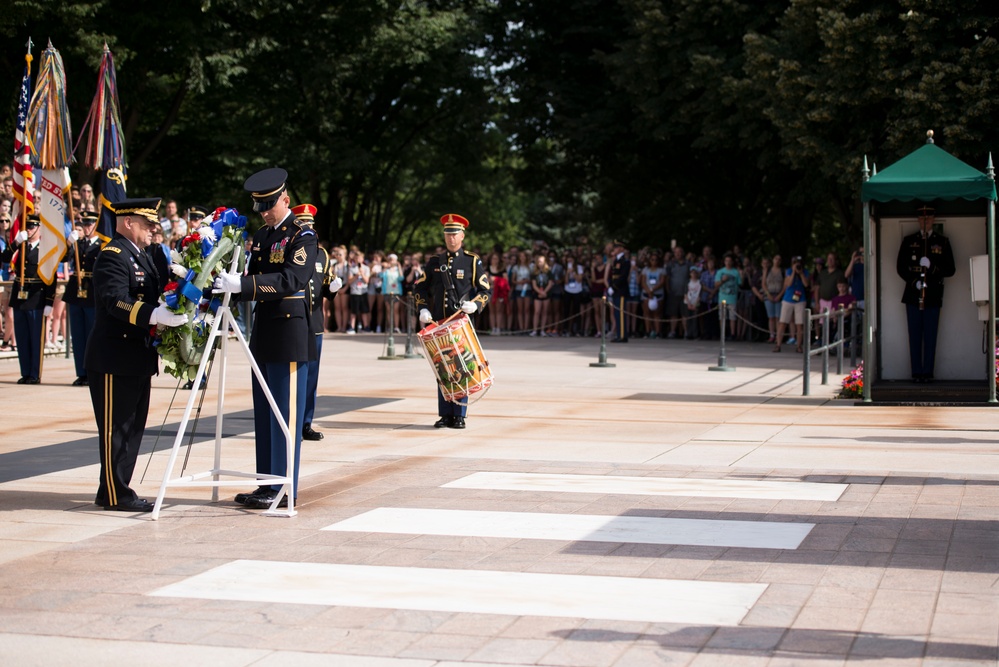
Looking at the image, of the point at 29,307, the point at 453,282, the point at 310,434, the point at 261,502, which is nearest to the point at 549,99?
the point at 29,307

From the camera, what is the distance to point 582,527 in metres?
7.82

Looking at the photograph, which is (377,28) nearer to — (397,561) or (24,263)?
(24,263)

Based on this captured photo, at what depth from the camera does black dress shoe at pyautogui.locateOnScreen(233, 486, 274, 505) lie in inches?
337

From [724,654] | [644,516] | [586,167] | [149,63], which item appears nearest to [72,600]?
[724,654]

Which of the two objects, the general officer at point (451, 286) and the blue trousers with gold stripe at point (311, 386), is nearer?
the blue trousers with gold stripe at point (311, 386)

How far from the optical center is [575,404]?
49.6 ft

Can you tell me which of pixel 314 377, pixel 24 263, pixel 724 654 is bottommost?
pixel 724 654

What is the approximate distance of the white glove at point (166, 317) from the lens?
803 cm

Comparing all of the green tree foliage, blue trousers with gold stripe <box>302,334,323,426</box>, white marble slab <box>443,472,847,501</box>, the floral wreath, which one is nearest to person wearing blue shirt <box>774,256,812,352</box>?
the green tree foliage

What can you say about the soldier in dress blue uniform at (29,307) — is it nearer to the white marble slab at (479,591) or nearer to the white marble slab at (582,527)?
the white marble slab at (582,527)

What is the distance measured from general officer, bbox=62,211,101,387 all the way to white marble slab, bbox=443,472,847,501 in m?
7.65

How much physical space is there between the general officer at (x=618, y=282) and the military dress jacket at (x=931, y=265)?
Result: 444 inches

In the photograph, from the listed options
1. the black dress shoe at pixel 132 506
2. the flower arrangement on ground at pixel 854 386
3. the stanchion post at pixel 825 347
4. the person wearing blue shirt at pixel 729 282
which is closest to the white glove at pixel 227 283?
the black dress shoe at pixel 132 506

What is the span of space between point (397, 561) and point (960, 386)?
1070cm
